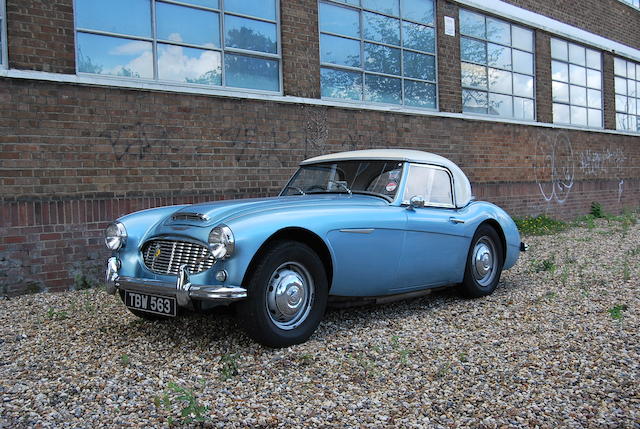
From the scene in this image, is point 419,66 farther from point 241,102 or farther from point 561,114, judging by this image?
point 561,114

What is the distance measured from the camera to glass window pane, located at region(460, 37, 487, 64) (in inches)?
422

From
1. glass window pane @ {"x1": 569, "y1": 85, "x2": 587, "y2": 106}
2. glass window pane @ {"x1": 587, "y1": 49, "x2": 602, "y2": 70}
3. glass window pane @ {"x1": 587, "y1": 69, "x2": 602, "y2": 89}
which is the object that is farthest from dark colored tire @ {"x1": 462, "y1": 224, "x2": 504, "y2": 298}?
glass window pane @ {"x1": 587, "y1": 49, "x2": 602, "y2": 70}

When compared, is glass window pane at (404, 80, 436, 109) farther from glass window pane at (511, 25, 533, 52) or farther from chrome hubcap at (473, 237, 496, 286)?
chrome hubcap at (473, 237, 496, 286)

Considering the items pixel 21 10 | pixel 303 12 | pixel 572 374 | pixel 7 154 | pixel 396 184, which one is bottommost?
pixel 572 374

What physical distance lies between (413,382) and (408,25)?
26.0 feet

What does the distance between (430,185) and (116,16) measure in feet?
13.8

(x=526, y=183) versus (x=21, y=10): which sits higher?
(x=21, y=10)

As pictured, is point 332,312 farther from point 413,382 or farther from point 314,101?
point 314,101

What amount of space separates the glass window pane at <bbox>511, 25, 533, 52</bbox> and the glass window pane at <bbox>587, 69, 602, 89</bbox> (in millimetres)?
2741

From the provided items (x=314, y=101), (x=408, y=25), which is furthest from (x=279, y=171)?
(x=408, y=25)

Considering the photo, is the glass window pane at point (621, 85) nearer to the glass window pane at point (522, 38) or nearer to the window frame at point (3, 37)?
the glass window pane at point (522, 38)

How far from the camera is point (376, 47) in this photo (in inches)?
363

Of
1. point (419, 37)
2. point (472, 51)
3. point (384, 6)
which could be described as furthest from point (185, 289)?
point (472, 51)

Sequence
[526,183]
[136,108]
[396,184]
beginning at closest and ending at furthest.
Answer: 1. [396,184]
2. [136,108]
3. [526,183]
